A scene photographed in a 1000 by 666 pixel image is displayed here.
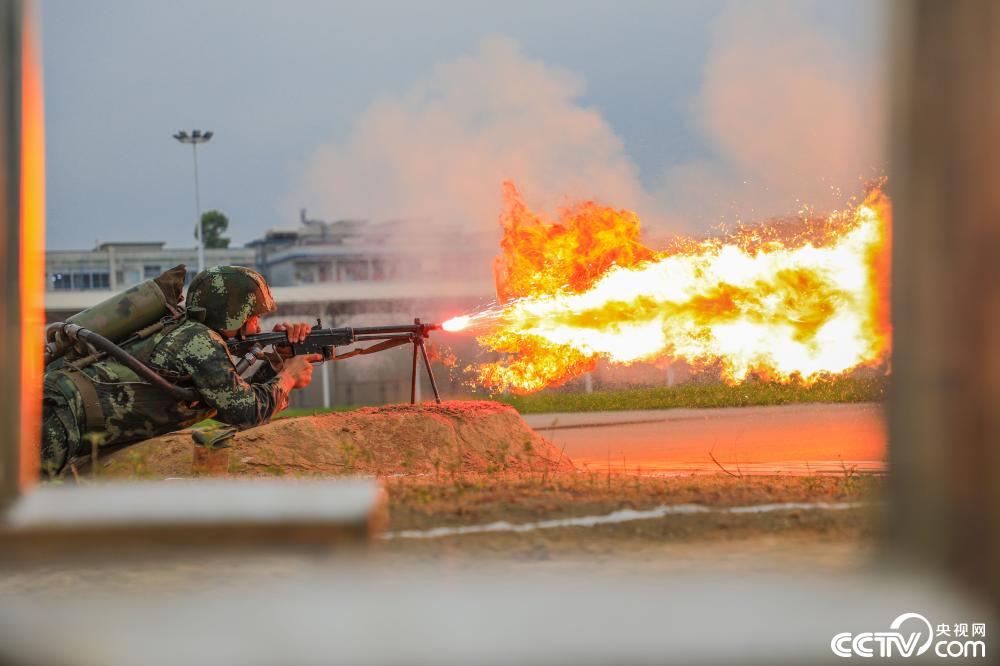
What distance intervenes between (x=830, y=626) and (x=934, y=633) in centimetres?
29

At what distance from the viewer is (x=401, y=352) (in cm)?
2222

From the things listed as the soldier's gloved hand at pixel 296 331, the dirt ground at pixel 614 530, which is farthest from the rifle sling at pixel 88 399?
the dirt ground at pixel 614 530

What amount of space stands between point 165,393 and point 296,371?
0.94 m

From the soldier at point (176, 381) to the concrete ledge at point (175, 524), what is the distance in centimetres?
352

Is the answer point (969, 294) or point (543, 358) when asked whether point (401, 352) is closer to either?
point (543, 358)

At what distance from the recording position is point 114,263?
29.7 metres

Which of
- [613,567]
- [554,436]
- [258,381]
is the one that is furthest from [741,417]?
[613,567]

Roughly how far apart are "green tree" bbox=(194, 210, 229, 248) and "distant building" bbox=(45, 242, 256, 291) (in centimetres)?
1332

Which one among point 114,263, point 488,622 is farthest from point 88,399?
point 114,263

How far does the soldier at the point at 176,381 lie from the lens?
7156 mm

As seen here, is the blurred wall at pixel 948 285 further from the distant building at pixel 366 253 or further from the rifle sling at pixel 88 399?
the distant building at pixel 366 253

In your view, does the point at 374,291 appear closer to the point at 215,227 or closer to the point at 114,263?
the point at 114,263

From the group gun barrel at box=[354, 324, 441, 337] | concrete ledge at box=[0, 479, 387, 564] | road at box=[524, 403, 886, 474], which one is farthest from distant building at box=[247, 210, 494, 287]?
concrete ledge at box=[0, 479, 387, 564]

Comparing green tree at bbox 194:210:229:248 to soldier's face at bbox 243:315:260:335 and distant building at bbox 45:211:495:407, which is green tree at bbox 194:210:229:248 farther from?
soldier's face at bbox 243:315:260:335
